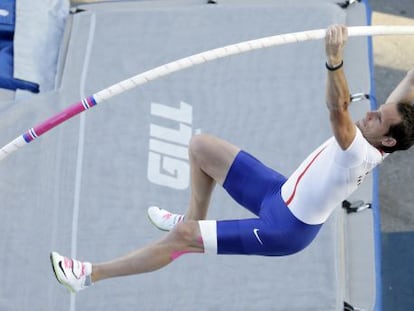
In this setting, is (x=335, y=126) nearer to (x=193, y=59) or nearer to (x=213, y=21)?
(x=193, y=59)

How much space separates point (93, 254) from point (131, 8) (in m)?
1.72

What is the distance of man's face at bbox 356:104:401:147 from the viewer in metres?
3.12

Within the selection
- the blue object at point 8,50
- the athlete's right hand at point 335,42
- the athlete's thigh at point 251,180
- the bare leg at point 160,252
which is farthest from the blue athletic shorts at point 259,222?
the blue object at point 8,50

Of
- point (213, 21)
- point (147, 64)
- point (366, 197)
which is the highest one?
point (213, 21)

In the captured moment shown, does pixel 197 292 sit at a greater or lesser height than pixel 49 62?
lesser

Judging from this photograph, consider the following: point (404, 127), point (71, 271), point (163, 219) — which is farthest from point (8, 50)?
point (404, 127)

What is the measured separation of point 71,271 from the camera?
3.57 metres

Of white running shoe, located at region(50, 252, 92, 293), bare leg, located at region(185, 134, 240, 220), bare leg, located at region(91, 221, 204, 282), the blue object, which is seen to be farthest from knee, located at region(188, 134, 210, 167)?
the blue object

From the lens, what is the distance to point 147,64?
493 centimetres

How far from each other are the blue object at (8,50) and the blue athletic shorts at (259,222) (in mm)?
1896

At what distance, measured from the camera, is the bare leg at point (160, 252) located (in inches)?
136

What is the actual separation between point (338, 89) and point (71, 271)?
4.43ft

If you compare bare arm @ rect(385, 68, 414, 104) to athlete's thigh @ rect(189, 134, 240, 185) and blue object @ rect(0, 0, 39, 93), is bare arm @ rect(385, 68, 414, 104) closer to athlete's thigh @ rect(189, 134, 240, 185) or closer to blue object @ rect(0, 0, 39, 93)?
athlete's thigh @ rect(189, 134, 240, 185)

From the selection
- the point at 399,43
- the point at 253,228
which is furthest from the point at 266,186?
the point at 399,43
